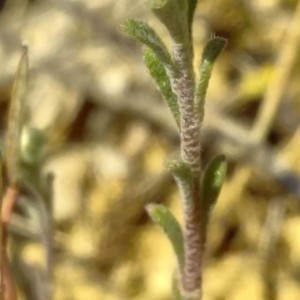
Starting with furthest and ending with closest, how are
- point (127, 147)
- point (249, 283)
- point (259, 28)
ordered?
1. point (259, 28)
2. point (127, 147)
3. point (249, 283)

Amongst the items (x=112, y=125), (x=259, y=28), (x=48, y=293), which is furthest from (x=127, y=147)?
(x=48, y=293)

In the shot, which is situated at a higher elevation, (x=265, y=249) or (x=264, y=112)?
(x=264, y=112)

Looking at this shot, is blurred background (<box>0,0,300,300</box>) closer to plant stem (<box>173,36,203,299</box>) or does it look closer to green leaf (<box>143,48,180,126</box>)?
plant stem (<box>173,36,203,299</box>)

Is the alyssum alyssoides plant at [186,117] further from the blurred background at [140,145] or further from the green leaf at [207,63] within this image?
the blurred background at [140,145]

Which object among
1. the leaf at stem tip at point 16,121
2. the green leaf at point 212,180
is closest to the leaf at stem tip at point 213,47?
the green leaf at point 212,180

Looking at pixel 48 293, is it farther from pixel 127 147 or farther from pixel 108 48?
pixel 108 48

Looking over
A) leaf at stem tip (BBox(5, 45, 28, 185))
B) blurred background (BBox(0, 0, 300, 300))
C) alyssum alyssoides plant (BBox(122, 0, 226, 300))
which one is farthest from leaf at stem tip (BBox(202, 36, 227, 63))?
blurred background (BBox(0, 0, 300, 300))

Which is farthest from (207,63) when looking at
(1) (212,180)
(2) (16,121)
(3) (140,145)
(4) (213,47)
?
(3) (140,145)
